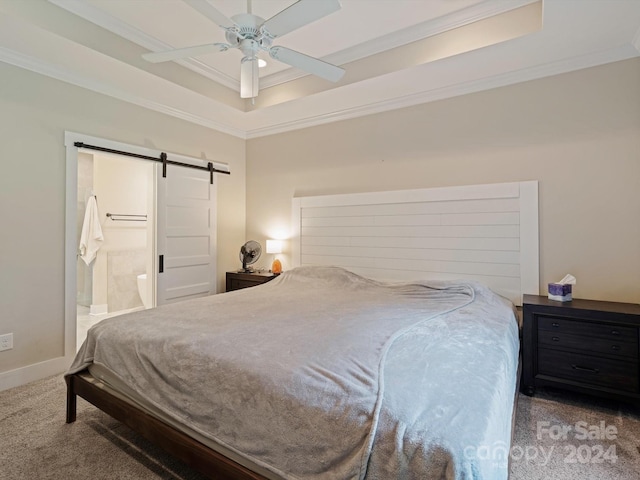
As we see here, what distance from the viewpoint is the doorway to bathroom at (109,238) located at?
500 cm

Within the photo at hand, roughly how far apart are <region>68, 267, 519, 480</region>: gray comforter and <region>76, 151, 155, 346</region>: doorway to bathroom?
3.43 meters

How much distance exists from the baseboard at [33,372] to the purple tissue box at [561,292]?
4158mm

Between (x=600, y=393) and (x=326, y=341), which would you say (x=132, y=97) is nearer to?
(x=326, y=341)

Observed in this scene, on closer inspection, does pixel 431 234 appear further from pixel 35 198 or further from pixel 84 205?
pixel 84 205

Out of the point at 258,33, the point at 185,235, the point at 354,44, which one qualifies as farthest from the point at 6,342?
the point at 354,44

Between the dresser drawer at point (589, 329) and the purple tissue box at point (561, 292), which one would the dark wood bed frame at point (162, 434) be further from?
the purple tissue box at point (561, 292)

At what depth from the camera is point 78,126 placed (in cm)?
305

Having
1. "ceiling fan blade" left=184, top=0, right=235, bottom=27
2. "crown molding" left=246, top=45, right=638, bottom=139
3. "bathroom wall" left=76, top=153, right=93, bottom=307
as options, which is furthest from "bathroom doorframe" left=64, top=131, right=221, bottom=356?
"bathroom wall" left=76, top=153, right=93, bottom=307

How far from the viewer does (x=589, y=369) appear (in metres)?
2.29

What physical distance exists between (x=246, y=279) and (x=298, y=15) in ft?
9.77

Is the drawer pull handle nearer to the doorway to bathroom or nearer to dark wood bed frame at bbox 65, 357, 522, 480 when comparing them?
dark wood bed frame at bbox 65, 357, 522, 480

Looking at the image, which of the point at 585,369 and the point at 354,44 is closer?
the point at 585,369

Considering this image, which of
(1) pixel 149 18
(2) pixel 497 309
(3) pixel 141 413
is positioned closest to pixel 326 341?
(3) pixel 141 413

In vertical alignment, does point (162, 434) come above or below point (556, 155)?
below
